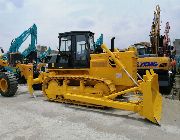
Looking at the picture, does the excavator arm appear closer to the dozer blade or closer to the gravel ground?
the gravel ground

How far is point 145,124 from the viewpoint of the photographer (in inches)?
291

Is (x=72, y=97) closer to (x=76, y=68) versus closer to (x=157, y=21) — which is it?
(x=76, y=68)

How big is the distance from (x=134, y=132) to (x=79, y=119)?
1.74 m

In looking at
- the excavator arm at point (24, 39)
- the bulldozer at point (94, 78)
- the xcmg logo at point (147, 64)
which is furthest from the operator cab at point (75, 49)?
the excavator arm at point (24, 39)

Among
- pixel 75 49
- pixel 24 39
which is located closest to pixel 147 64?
pixel 75 49

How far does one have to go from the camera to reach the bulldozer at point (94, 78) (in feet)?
27.4

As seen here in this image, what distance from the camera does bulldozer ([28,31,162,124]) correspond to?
27.4ft

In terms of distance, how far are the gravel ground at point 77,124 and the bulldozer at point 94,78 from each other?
0.35 meters

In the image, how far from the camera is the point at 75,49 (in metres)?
10.5

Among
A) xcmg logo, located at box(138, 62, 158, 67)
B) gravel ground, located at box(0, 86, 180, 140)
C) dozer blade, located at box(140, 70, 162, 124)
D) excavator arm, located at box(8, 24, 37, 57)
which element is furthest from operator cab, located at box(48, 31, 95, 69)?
excavator arm, located at box(8, 24, 37, 57)

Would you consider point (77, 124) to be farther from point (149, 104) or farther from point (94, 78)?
point (94, 78)

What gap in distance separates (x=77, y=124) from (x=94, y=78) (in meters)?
2.53

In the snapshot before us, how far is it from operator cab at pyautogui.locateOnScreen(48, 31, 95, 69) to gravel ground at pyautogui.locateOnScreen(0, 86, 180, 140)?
5.32 ft

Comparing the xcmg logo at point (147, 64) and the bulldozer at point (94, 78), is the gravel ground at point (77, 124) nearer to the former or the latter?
the bulldozer at point (94, 78)
